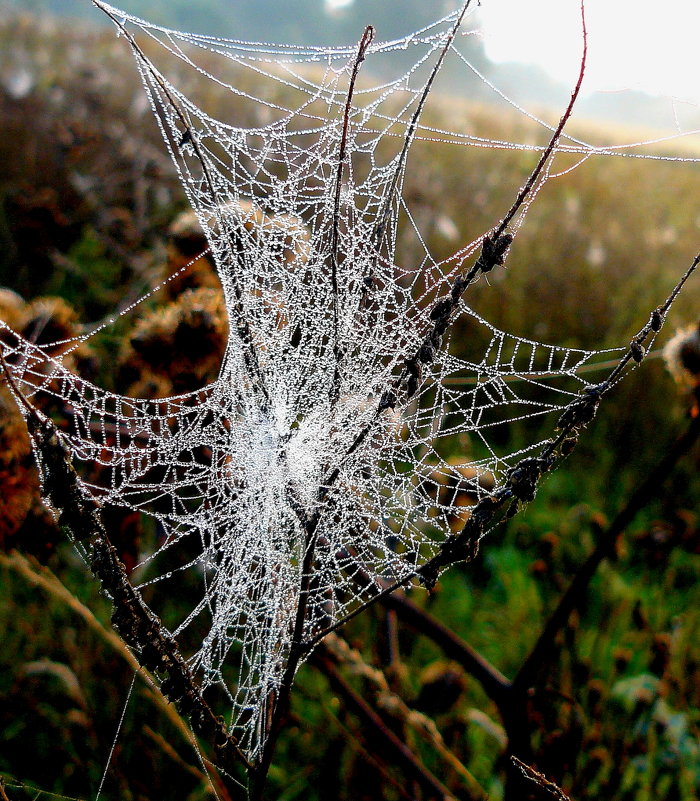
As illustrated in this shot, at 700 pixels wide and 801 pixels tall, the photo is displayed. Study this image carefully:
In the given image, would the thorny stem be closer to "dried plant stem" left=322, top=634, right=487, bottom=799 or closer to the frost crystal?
the frost crystal

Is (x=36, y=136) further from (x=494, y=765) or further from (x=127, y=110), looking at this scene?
(x=494, y=765)

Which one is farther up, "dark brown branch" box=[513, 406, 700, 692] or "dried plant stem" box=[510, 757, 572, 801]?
"dark brown branch" box=[513, 406, 700, 692]

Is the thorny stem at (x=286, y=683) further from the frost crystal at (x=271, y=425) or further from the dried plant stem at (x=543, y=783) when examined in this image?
the dried plant stem at (x=543, y=783)

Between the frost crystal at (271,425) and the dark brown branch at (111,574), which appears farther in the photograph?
the frost crystal at (271,425)

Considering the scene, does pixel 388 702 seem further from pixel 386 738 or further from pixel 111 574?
pixel 111 574

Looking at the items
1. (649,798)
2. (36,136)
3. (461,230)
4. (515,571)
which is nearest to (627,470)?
(515,571)

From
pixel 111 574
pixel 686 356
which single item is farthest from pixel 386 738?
pixel 686 356

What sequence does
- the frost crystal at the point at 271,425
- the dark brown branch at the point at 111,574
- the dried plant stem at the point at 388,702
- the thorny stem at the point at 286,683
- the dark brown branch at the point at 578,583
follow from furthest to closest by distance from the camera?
the dried plant stem at the point at 388,702, the frost crystal at the point at 271,425, the dark brown branch at the point at 578,583, the thorny stem at the point at 286,683, the dark brown branch at the point at 111,574

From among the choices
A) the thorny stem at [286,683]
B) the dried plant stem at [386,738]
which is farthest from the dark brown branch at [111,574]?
the dried plant stem at [386,738]

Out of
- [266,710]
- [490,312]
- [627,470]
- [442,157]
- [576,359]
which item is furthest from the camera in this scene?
[442,157]

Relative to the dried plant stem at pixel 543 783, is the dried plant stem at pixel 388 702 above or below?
above

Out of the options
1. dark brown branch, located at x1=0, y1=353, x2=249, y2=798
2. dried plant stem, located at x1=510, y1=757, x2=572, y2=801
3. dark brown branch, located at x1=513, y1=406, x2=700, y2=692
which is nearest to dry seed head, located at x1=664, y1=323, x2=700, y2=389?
dark brown branch, located at x1=513, y1=406, x2=700, y2=692
